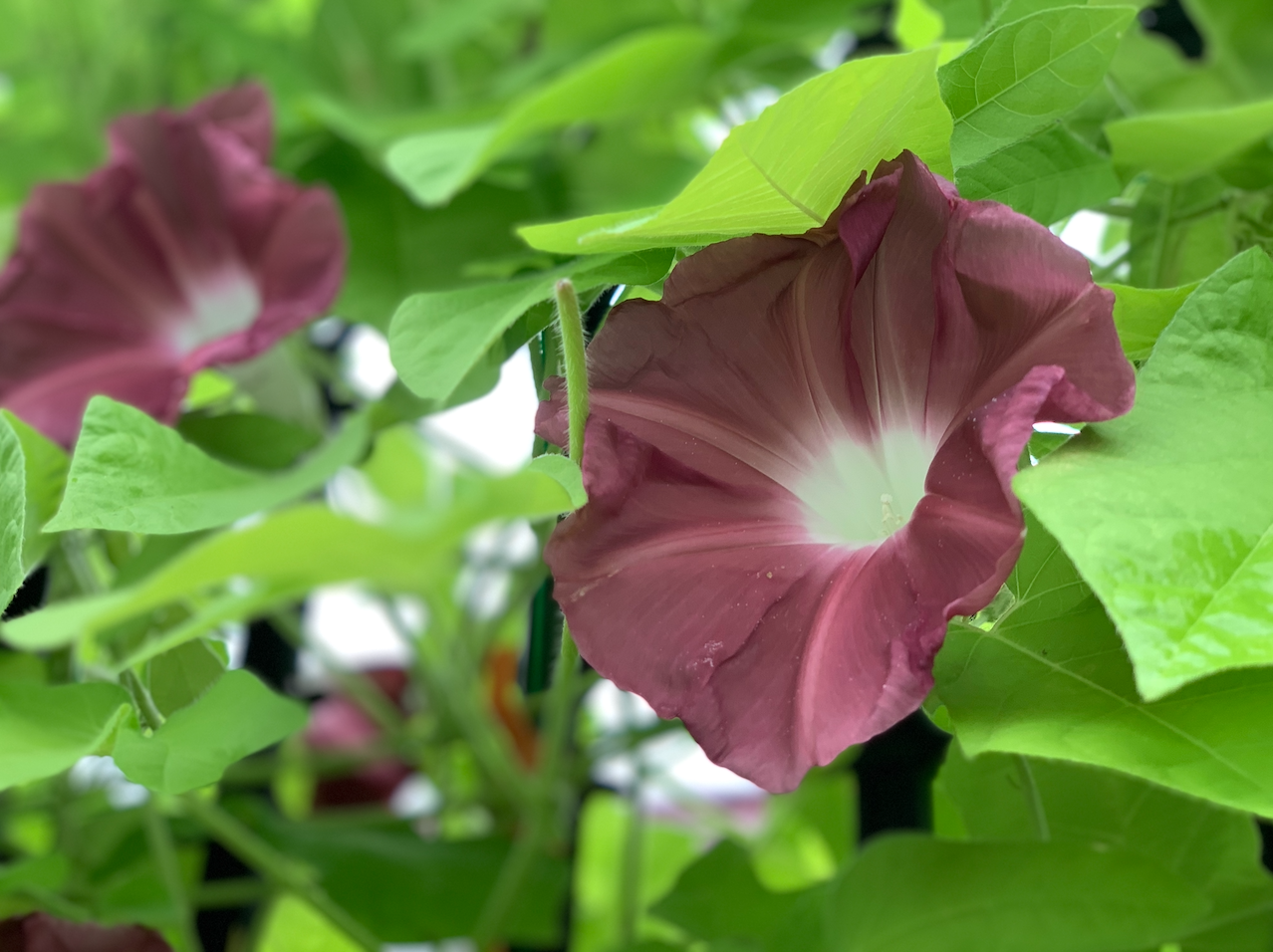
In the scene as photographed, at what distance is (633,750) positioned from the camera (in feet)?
2.29

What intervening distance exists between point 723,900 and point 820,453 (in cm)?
29

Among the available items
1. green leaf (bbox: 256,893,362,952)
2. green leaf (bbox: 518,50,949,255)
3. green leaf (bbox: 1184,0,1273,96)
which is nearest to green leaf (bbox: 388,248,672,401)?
green leaf (bbox: 518,50,949,255)

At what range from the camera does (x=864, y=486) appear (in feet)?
1.18

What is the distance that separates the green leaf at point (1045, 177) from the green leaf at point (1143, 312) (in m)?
0.06

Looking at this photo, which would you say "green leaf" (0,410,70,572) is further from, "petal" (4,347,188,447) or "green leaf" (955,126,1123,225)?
"green leaf" (955,126,1123,225)

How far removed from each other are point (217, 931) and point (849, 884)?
50 cm

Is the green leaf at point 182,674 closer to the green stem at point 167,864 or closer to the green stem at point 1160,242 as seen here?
the green stem at point 167,864

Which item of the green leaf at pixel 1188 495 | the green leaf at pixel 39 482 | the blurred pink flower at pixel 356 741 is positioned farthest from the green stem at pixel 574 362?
the blurred pink flower at pixel 356 741

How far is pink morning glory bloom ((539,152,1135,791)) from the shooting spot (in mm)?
276

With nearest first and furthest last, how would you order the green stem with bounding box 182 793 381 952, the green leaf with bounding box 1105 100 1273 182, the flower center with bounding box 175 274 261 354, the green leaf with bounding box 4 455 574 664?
the green leaf with bounding box 4 455 574 664, the green leaf with bounding box 1105 100 1273 182, the green stem with bounding box 182 793 381 952, the flower center with bounding box 175 274 261 354

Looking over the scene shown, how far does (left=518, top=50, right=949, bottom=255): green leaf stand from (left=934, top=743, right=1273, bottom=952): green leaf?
0.20m

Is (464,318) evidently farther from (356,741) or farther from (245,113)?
(356,741)

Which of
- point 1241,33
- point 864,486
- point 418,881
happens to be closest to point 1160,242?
point 864,486

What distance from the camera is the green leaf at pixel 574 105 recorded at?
487 millimetres
